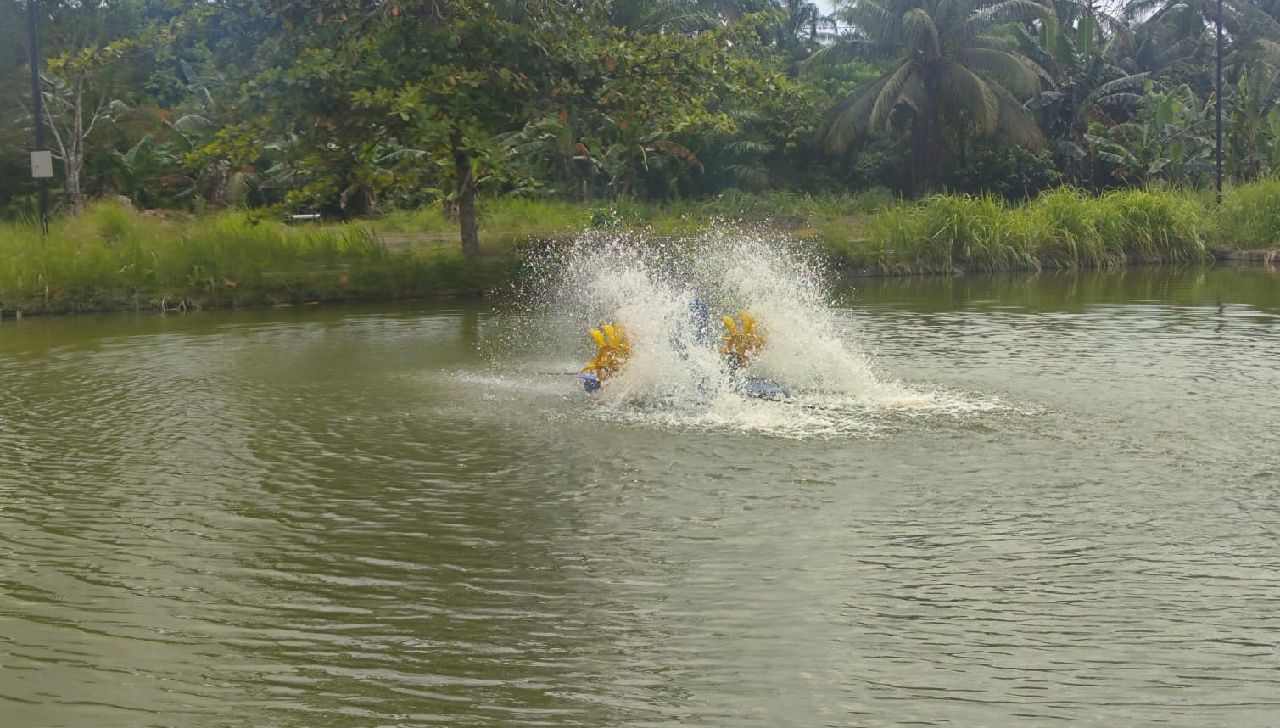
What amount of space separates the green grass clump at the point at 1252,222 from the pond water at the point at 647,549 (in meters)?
19.4

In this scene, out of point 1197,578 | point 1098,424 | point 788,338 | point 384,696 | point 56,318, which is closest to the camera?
point 384,696

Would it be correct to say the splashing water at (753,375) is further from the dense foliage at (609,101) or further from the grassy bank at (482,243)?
the grassy bank at (482,243)

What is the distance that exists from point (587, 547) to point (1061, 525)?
2.65m

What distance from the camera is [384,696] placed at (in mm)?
5504

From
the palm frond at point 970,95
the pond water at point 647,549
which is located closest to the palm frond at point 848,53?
the palm frond at point 970,95

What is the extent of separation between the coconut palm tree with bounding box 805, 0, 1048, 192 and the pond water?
29.1 metres

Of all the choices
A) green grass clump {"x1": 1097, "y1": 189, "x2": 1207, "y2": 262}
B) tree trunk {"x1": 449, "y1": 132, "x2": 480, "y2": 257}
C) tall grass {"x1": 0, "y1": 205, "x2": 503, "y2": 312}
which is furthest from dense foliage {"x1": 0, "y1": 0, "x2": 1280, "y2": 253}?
green grass clump {"x1": 1097, "y1": 189, "x2": 1207, "y2": 262}

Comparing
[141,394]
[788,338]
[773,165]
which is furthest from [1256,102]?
[141,394]

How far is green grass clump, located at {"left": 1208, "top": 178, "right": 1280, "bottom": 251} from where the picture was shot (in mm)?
32594

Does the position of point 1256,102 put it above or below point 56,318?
above

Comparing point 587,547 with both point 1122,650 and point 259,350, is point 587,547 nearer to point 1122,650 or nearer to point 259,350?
point 1122,650

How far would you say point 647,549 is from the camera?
7.59 m

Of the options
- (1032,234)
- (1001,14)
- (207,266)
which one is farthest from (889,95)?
(207,266)

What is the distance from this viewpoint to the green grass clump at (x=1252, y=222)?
107 feet
